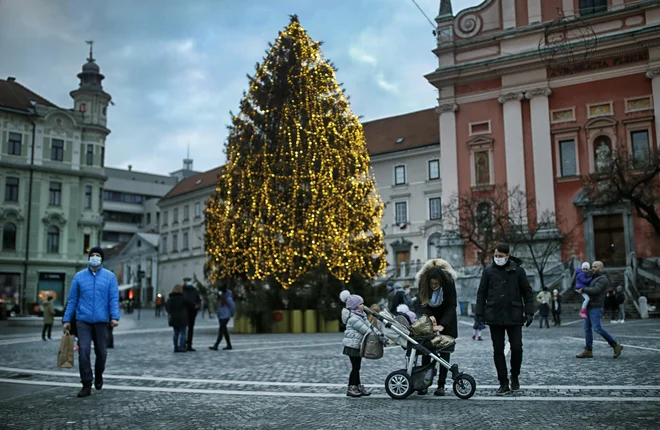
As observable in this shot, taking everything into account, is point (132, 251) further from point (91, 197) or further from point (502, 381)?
point (502, 381)

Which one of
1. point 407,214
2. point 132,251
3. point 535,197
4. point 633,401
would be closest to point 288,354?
point 633,401

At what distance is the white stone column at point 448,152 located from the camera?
4372 centimetres

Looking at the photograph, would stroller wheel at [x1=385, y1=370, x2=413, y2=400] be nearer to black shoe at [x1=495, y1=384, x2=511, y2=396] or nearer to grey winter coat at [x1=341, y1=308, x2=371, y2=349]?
grey winter coat at [x1=341, y1=308, x2=371, y2=349]

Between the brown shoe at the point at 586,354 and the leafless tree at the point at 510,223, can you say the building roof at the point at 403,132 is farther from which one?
the brown shoe at the point at 586,354

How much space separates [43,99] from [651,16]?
4882 cm

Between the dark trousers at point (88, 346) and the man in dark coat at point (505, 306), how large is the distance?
519 cm

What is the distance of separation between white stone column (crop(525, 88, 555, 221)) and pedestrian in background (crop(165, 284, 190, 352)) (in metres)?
28.2

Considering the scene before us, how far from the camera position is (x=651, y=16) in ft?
126

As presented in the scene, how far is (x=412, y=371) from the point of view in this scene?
27.1 ft

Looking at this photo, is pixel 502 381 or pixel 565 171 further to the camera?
pixel 565 171

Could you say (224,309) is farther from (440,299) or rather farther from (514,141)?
(514,141)

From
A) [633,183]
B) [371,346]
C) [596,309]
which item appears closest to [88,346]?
[371,346]

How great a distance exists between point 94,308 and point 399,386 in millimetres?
4344

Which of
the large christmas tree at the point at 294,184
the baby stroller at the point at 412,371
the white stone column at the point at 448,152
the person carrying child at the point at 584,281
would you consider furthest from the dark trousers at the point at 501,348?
the white stone column at the point at 448,152
